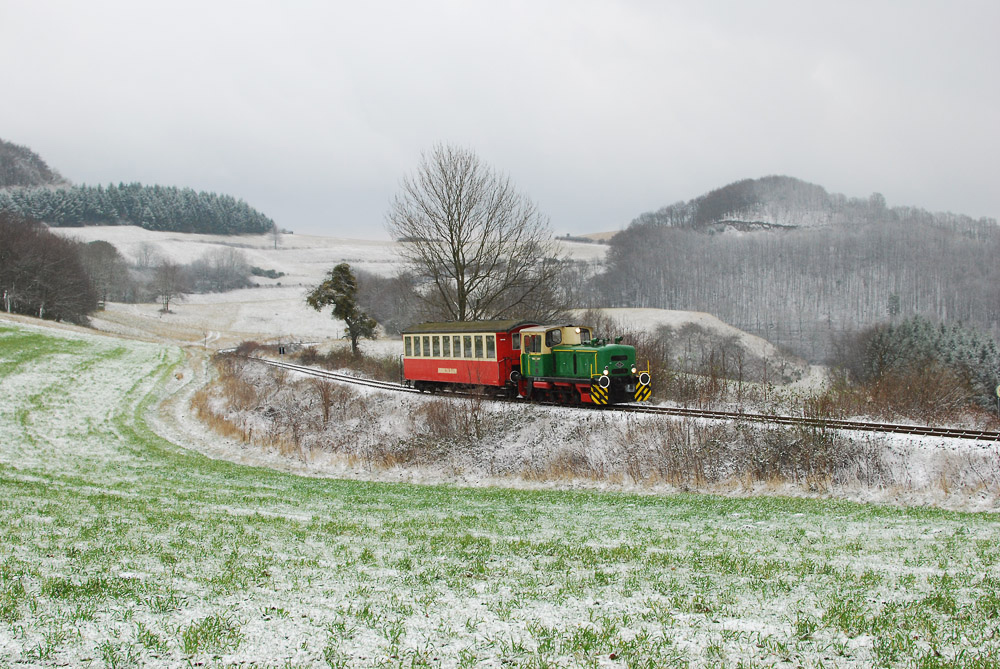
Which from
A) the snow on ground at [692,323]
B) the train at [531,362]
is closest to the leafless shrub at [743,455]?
the train at [531,362]

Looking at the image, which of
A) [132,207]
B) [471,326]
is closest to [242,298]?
[132,207]

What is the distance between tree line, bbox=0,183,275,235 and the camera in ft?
521

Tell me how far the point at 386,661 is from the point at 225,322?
336 feet

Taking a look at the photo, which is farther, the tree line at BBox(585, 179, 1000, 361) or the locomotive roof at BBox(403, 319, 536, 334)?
the tree line at BBox(585, 179, 1000, 361)

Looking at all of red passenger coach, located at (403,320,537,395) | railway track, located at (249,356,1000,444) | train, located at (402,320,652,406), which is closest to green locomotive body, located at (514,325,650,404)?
train, located at (402,320,652,406)

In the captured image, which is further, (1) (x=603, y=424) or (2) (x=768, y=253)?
(2) (x=768, y=253)

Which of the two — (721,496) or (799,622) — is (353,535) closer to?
(799,622)

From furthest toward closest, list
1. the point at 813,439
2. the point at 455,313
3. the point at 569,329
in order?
1. the point at 455,313
2. the point at 569,329
3. the point at 813,439

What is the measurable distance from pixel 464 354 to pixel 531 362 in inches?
146

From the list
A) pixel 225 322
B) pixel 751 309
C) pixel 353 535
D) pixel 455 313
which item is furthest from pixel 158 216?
pixel 353 535

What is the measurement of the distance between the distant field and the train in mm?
9504

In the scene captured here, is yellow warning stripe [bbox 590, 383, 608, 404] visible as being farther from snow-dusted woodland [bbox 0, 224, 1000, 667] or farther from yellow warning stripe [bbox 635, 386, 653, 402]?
yellow warning stripe [bbox 635, 386, 653, 402]

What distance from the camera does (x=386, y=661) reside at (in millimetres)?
5047

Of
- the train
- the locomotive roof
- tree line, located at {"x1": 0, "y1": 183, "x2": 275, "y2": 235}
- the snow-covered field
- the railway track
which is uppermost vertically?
tree line, located at {"x1": 0, "y1": 183, "x2": 275, "y2": 235}
